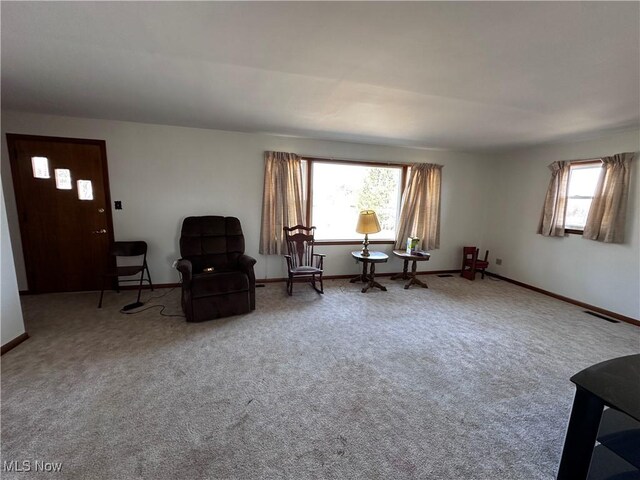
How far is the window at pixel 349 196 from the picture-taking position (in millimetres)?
4551

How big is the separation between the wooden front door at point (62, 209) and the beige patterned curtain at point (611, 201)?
6.62 meters

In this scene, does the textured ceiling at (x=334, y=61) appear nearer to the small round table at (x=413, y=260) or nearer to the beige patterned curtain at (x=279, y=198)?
the beige patterned curtain at (x=279, y=198)

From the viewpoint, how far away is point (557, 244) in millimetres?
4207

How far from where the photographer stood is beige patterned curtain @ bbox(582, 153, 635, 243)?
134 inches

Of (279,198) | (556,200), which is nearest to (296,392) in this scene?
(279,198)

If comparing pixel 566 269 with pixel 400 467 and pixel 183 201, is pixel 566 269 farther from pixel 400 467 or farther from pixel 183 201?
pixel 183 201

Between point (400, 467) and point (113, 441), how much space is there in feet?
5.27

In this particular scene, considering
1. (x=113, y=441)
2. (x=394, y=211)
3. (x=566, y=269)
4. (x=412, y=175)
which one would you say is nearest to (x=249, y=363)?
(x=113, y=441)

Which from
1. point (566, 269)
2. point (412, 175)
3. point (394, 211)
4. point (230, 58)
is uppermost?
point (230, 58)

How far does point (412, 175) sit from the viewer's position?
15.9 ft

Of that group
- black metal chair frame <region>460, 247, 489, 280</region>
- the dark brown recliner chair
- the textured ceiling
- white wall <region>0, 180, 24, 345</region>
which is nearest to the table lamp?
the textured ceiling

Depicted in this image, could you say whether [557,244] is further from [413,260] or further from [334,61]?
[334,61]

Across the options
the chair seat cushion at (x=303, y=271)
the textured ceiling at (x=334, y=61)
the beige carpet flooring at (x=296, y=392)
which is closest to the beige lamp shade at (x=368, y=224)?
the chair seat cushion at (x=303, y=271)

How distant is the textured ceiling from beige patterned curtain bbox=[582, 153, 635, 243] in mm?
565
